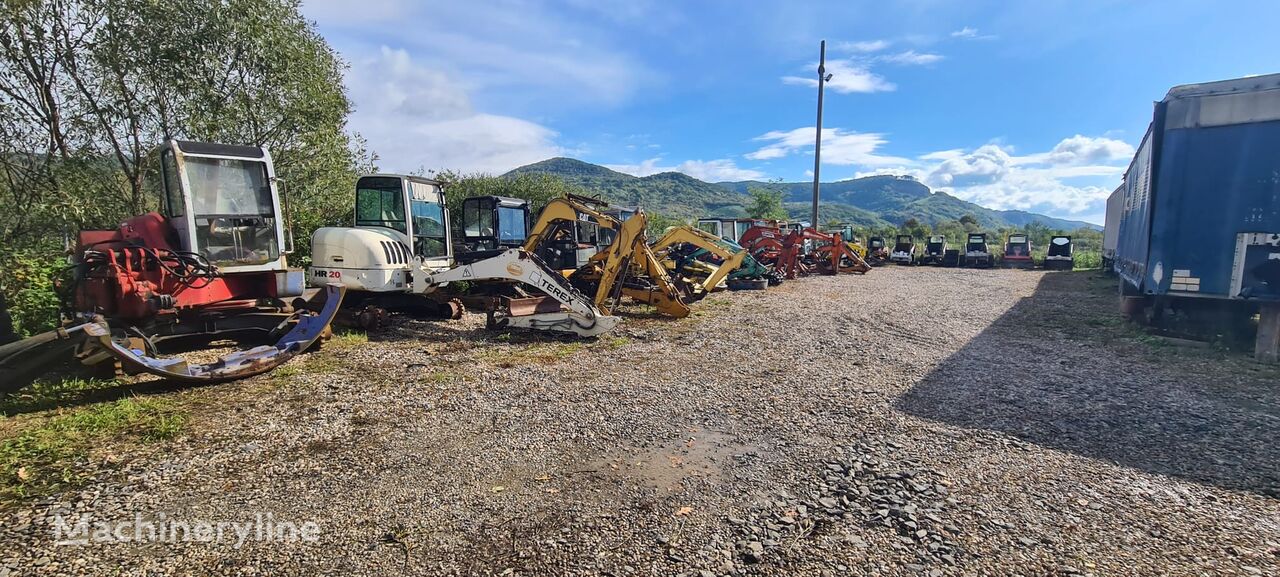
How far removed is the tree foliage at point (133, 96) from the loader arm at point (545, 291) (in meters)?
6.49

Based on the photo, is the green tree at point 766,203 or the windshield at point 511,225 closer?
the windshield at point 511,225

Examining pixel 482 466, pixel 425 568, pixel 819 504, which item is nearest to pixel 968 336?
pixel 819 504

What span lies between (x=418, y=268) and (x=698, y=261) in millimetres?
7585

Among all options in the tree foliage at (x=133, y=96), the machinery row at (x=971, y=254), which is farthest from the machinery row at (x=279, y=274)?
the machinery row at (x=971, y=254)

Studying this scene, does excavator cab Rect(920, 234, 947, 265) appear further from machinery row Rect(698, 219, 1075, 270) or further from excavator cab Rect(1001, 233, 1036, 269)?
excavator cab Rect(1001, 233, 1036, 269)

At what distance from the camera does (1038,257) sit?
25.7 metres

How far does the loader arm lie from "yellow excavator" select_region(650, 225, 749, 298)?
365 centimetres

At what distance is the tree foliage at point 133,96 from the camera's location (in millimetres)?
8992

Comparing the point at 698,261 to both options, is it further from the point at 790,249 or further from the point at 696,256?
the point at 790,249

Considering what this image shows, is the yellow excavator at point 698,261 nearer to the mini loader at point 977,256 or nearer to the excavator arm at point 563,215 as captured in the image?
the excavator arm at point 563,215

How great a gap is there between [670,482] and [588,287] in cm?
740

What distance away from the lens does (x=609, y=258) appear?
897 cm

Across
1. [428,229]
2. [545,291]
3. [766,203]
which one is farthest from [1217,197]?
[766,203]

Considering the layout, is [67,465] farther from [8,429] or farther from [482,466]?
[482,466]
